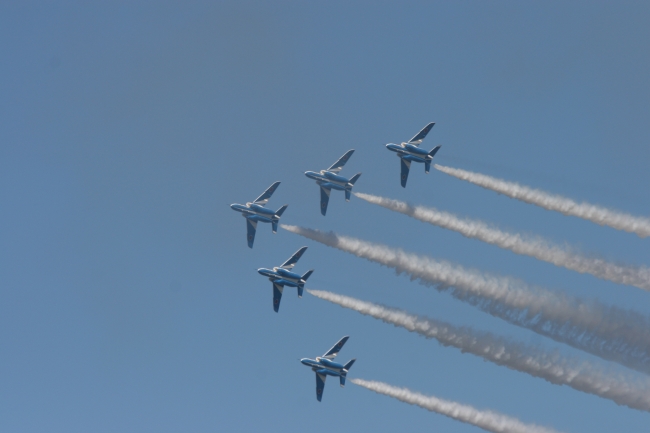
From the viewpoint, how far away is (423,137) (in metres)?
76.4

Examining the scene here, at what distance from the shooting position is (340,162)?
78.6 meters

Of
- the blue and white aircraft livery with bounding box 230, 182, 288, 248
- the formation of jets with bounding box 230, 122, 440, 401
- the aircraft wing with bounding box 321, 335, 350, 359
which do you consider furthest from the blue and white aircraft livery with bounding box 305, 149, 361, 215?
the aircraft wing with bounding box 321, 335, 350, 359

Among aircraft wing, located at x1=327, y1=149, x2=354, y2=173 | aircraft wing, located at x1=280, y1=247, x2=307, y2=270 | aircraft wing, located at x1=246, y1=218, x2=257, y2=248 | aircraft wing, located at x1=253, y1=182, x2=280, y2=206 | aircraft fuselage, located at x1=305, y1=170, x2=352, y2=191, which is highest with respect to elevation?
aircraft wing, located at x1=327, y1=149, x2=354, y2=173

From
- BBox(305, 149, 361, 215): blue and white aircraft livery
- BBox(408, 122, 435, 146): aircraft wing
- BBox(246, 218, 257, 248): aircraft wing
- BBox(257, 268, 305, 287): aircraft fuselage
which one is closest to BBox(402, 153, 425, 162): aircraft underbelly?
BBox(408, 122, 435, 146): aircraft wing

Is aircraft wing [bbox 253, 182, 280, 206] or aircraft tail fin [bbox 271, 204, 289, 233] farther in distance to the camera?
aircraft wing [bbox 253, 182, 280, 206]

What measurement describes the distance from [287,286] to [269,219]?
6625mm

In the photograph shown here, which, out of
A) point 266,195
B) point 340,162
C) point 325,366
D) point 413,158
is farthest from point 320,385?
point 413,158

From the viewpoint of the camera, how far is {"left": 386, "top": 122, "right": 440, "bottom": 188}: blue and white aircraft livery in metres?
74.4

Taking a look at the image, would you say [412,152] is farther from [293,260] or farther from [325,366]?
[325,366]

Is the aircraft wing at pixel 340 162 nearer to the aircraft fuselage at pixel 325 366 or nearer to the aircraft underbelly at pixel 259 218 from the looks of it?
the aircraft underbelly at pixel 259 218

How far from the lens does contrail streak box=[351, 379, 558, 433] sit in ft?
205

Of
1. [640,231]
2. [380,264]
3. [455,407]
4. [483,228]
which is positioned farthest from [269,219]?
[640,231]

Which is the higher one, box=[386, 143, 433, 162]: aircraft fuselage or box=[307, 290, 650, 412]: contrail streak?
box=[386, 143, 433, 162]: aircraft fuselage

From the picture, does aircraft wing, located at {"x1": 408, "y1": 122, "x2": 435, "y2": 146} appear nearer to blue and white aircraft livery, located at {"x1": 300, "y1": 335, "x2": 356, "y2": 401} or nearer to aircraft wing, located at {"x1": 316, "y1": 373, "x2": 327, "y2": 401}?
blue and white aircraft livery, located at {"x1": 300, "y1": 335, "x2": 356, "y2": 401}
